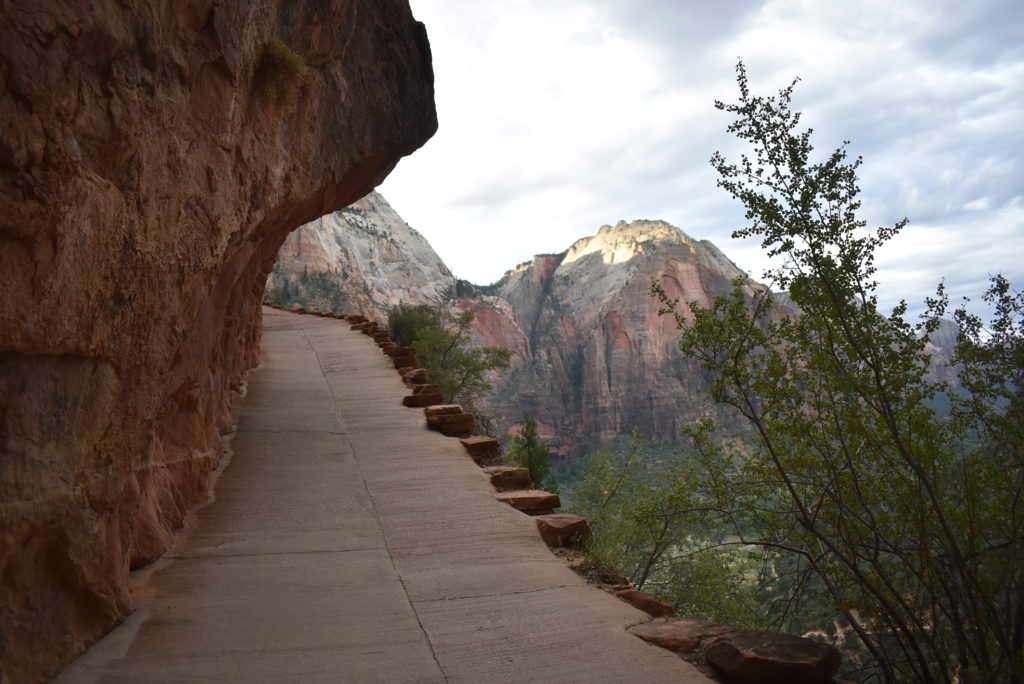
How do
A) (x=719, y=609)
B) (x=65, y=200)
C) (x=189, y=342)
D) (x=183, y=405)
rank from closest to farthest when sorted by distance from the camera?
1. (x=65, y=200)
2. (x=189, y=342)
3. (x=183, y=405)
4. (x=719, y=609)

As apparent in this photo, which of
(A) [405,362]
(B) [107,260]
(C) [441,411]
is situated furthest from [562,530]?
(A) [405,362]

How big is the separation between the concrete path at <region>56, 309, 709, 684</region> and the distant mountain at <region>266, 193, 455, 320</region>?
88.1 feet

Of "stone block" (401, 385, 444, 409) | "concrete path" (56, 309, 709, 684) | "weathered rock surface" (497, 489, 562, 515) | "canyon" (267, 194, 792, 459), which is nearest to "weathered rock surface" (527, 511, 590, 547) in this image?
"concrete path" (56, 309, 709, 684)

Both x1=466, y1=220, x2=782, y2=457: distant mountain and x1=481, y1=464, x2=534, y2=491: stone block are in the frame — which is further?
x1=466, y1=220, x2=782, y2=457: distant mountain

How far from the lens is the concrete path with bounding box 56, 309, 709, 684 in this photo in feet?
10.7

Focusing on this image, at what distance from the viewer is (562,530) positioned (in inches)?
209

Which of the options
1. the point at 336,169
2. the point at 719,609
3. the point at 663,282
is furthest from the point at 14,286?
the point at 663,282

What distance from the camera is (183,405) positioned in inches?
209

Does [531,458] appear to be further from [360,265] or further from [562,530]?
[360,265]

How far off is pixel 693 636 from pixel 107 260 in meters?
3.37

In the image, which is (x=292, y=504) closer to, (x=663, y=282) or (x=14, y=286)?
(x=14, y=286)

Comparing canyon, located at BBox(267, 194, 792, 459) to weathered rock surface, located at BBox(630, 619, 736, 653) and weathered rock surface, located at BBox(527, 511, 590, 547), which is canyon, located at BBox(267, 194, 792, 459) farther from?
A: weathered rock surface, located at BBox(630, 619, 736, 653)

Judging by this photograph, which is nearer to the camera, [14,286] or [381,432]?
[14,286]

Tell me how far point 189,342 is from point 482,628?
9.12ft
